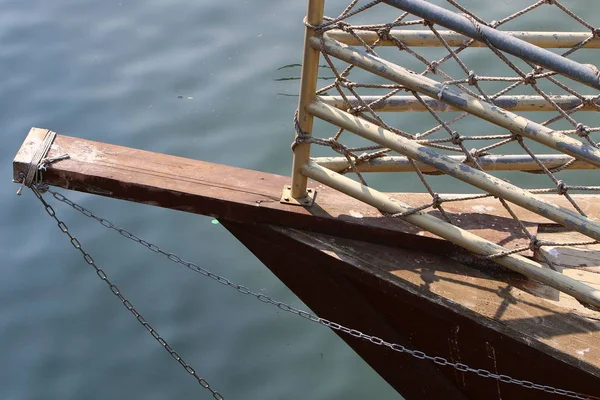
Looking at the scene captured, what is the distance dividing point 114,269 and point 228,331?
910mm

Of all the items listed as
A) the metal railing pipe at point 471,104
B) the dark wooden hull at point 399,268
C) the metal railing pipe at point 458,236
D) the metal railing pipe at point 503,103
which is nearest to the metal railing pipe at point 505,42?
the metal railing pipe at point 471,104

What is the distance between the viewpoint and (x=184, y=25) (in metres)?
6.76

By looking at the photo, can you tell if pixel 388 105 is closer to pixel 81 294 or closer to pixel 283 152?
pixel 283 152

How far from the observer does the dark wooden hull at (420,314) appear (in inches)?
114

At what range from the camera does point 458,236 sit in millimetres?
→ 2941

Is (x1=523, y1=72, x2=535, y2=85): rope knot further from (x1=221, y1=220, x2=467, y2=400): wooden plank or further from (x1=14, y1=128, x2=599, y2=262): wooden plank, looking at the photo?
(x1=221, y1=220, x2=467, y2=400): wooden plank

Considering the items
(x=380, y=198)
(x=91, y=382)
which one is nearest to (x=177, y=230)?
(x=91, y=382)

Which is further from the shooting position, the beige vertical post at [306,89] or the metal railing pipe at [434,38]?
the metal railing pipe at [434,38]

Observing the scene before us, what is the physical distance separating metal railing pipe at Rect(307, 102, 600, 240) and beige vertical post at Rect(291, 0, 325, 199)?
4 cm

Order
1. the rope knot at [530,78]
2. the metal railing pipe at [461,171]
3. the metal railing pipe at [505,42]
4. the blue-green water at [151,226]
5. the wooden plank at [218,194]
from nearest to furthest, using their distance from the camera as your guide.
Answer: the metal railing pipe at [505,42], the metal railing pipe at [461,171], the rope knot at [530,78], the wooden plank at [218,194], the blue-green water at [151,226]

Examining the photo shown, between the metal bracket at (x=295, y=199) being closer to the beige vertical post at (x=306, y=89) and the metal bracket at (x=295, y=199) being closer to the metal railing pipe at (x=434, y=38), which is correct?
the beige vertical post at (x=306, y=89)

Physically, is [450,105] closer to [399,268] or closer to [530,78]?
[530,78]

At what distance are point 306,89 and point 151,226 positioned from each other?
2.77m

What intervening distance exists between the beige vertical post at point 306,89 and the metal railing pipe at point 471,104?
5cm
